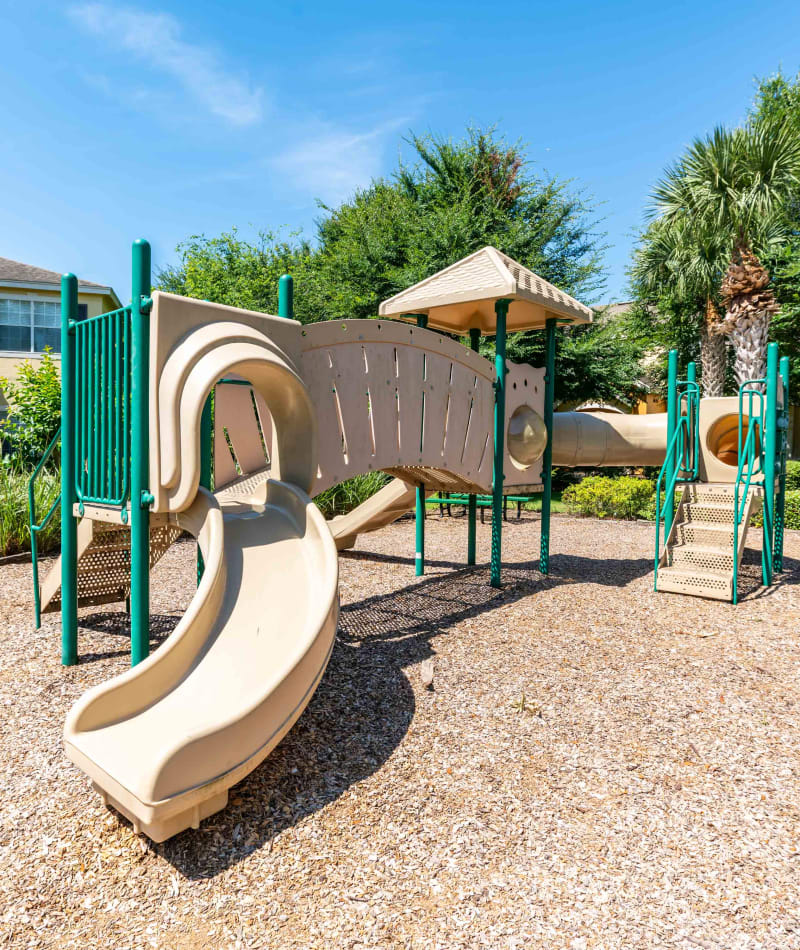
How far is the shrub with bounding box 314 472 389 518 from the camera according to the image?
37.2 feet

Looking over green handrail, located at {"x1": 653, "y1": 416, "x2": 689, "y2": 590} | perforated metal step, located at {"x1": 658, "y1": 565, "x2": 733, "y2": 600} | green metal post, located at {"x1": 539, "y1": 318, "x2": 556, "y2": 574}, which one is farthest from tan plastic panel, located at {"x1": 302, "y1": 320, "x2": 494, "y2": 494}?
perforated metal step, located at {"x1": 658, "y1": 565, "x2": 733, "y2": 600}

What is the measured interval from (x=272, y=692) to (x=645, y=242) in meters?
20.7

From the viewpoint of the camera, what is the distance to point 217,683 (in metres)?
2.87

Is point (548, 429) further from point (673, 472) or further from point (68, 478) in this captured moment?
point (68, 478)

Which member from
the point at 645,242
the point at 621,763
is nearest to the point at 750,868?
the point at 621,763

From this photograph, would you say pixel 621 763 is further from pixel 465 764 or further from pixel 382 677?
pixel 382 677

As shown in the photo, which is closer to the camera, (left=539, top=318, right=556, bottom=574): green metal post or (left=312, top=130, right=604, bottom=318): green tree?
(left=539, top=318, right=556, bottom=574): green metal post

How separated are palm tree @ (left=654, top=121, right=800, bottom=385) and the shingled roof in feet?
51.8

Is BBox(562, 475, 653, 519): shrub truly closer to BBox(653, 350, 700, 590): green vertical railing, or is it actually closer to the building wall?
BBox(653, 350, 700, 590): green vertical railing

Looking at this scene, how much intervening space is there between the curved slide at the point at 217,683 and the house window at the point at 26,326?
16.5 meters

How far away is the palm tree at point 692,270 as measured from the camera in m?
16.7

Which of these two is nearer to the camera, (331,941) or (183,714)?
(331,941)

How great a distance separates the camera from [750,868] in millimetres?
2418

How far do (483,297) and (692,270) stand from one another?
45.0 feet
